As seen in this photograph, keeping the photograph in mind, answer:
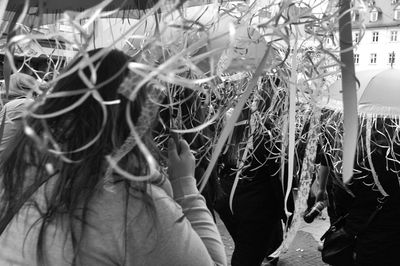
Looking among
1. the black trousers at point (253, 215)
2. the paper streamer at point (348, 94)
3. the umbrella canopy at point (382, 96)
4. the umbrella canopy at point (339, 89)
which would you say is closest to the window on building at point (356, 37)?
the paper streamer at point (348, 94)

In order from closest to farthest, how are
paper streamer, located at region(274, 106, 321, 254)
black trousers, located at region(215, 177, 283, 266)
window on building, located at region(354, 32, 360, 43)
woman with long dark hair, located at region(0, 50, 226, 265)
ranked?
woman with long dark hair, located at region(0, 50, 226, 265) < window on building, located at region(354, 32, 360, 43) < paper streamer, located at region(274, 106, 321, 254) < black trousers, located at region(215, 177, 283, 266)

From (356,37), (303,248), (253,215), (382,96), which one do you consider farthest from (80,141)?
(303,248)

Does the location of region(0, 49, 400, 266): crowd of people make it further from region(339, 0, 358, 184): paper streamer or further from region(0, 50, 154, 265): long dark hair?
region(339, 0, 358, 184): paper streamer

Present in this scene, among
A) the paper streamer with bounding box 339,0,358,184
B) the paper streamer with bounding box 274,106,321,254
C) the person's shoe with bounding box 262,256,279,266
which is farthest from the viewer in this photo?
the person's shoe with bounding box 262,256,279,266

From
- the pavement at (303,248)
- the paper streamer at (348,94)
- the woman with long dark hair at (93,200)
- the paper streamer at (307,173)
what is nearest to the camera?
the paper streamer at (348,94)

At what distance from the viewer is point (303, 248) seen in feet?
18.6

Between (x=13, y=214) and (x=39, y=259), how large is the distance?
0.41 ft

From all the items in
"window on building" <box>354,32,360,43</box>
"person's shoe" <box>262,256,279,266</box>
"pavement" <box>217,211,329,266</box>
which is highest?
"window on building" <box>354,32,360,43</box>

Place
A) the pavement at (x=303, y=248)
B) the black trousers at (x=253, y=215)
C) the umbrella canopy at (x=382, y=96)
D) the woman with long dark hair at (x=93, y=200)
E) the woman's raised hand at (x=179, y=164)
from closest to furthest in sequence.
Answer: the woman with long dark hair at (x=93, y=200) → the woman's raised hand at (x=179, y=164) → the umbrella canopy at (x=382, y=96) → the black trousers at (x=253, y=215) → the pavement at (x=303, y=248)

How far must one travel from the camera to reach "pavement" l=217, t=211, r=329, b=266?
5.25m

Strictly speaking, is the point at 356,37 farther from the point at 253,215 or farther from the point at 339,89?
the point at 253,215

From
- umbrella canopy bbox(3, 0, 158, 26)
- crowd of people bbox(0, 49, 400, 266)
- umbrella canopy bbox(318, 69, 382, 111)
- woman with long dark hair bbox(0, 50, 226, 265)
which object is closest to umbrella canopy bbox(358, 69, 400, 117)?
umbrella canopy bbox(318, 69, 382, 111)

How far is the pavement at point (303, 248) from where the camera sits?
5.25 meters

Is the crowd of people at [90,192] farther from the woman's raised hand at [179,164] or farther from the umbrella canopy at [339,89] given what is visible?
the umbrella canopy at [339,89]
